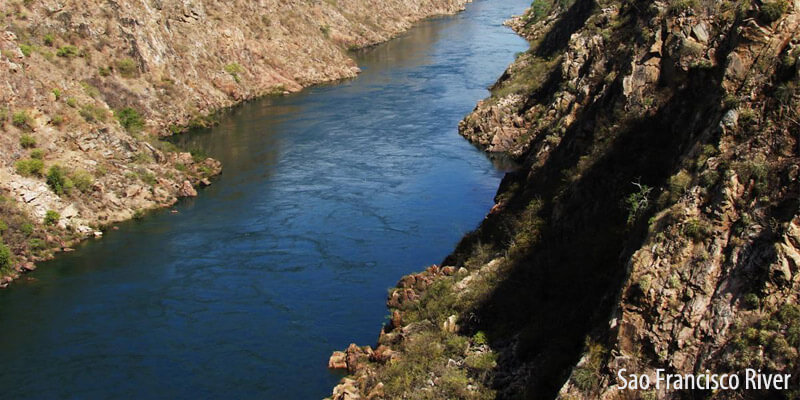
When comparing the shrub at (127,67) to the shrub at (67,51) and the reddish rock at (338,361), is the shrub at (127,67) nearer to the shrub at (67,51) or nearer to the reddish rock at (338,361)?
the shrub at (67,51)

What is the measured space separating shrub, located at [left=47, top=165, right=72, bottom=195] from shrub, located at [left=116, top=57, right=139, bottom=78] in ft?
61.3

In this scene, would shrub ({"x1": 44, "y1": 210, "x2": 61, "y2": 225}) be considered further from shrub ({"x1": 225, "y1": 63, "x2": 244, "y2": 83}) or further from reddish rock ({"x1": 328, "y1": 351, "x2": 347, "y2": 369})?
shrub ({"x1": 225, "y1": 63, "x2": 244, "y2": 83})

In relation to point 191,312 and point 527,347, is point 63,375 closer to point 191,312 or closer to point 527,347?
point 191,312

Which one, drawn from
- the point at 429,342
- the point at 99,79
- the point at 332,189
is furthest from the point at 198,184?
the point at 429,342

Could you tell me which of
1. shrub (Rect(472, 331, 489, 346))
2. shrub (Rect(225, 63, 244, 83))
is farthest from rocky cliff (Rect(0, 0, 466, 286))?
shrub (Rect(472, 331, 489, 346))

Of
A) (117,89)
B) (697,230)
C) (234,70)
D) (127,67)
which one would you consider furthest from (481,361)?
(234,70)

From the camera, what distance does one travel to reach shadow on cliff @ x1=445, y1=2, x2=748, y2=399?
19500mm

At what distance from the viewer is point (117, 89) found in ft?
189

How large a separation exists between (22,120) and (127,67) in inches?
680

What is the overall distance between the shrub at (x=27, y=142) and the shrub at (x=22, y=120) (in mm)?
989

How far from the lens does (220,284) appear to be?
33.8 metres

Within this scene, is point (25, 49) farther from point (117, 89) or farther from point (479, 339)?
point (479, 339)

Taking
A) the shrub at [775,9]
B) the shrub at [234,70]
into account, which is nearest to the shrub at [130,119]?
the shrub at [234,70]

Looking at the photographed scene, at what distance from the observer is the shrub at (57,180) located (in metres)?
41.7
